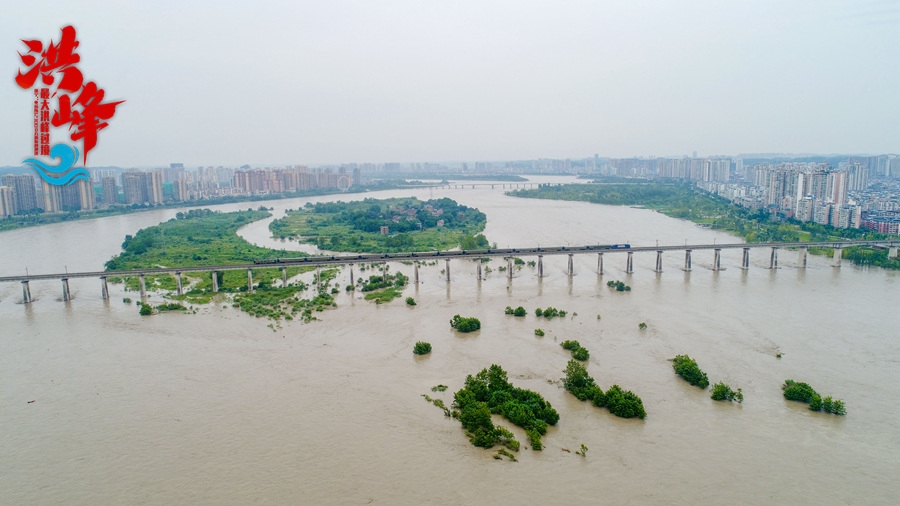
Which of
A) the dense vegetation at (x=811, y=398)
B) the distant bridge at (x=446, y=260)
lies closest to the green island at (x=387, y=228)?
the distant bridge at (x=446, y=260)

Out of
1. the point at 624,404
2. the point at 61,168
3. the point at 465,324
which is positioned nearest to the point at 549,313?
the point at 465,324

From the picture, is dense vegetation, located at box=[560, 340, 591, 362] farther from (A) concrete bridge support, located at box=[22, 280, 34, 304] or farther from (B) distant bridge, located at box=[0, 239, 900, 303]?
(A) concrete bridge support, located at box=[22, 280, 34, 304]

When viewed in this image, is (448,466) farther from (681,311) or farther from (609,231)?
(609,231)

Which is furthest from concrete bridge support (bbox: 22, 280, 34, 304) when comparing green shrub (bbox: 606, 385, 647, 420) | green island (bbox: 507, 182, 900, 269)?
green island (bbox: 507, 182, 900, 269)

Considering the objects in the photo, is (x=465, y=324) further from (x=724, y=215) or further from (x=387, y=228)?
(x=724, y=215)

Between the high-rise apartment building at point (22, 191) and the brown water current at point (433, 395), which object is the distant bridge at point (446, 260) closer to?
the brown water current at point (433, 395)

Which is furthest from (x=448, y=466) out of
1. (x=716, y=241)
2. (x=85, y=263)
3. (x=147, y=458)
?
(x=716, y=241)
